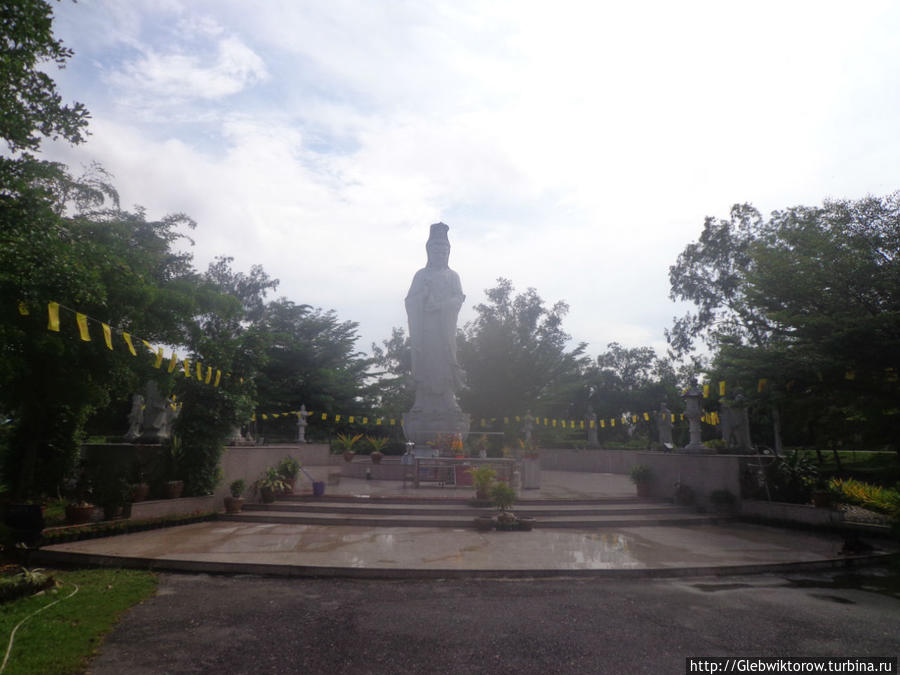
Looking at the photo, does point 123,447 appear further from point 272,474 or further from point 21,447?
point 272,474

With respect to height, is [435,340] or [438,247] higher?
[438,247]

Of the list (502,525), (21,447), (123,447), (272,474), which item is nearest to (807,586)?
(502,525)

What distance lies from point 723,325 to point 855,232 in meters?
16.2

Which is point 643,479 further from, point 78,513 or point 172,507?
point 78,513

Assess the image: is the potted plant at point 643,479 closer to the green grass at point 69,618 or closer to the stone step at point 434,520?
the stone step at point 434,520

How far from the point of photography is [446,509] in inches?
471

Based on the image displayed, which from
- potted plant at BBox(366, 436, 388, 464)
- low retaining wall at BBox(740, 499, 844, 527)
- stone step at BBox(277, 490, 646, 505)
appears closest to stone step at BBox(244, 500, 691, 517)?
stone step at BBox(277, 490, 646, 505)

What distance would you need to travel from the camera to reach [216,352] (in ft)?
40.8

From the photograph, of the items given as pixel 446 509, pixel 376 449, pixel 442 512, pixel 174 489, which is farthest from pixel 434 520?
pixel 376 449

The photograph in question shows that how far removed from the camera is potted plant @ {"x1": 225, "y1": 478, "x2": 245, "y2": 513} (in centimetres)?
1202

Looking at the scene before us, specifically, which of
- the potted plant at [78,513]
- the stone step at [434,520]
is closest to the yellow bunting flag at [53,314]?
the potted plant at [78,513]

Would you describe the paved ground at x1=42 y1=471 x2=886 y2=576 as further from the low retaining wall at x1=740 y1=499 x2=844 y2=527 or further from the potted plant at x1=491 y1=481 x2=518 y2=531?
the low retaining wall at x1=740 y1=499 x2=844 y2=527

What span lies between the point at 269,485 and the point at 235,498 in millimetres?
883

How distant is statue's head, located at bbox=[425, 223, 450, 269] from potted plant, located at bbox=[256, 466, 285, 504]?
459 inches
